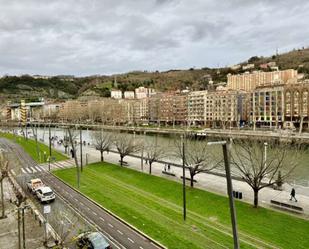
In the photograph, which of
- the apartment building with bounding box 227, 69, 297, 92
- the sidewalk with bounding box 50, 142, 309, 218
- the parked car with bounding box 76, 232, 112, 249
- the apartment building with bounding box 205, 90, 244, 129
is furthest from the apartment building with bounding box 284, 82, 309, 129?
the parked car with bounding box 76, 232, 112, 249

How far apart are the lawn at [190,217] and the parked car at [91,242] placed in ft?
12.5

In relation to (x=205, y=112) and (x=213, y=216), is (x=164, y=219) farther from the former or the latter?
(x=205, y=112)

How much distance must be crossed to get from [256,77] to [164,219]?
178813 mm

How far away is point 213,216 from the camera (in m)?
22.5

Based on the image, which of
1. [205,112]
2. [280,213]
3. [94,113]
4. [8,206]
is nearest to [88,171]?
[8,206]

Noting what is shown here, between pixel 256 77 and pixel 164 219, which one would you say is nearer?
pixel 164 219

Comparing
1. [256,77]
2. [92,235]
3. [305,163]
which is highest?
[256,77]

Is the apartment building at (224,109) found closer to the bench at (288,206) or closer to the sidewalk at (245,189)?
the sidewalk at (245,189)

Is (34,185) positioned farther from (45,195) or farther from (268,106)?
(268,106)

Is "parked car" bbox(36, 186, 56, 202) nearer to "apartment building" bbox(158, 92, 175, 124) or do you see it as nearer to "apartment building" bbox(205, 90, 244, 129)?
"apartment building" bbox(205, 90, 244, 129)

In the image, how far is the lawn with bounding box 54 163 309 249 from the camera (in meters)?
18.3

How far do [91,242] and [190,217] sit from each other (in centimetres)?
865

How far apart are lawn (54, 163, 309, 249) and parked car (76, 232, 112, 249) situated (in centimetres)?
381

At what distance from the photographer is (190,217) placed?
22.4 m
